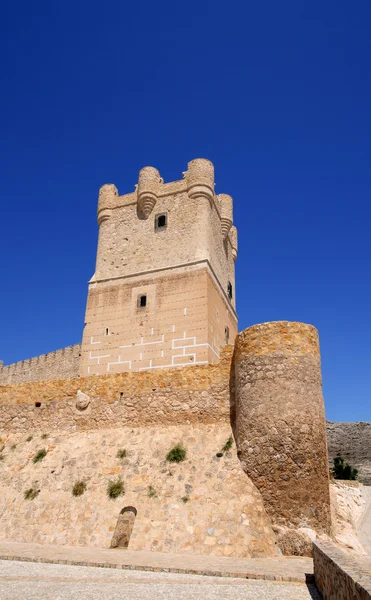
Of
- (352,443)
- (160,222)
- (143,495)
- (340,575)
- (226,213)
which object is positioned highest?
(226,213)

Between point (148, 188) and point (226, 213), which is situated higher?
point (148, 188)

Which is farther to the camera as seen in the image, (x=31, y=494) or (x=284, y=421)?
(x=31, y=494)

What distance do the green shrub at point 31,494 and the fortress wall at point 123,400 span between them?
6.43ft

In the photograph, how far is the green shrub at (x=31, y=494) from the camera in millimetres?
11017

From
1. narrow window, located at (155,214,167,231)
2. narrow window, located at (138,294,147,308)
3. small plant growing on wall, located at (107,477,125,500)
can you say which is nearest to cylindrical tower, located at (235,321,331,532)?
small plant growing on wall, located at (107,477,125,500)

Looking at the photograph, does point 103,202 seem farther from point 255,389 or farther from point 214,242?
point 255,389

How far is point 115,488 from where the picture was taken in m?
10.3

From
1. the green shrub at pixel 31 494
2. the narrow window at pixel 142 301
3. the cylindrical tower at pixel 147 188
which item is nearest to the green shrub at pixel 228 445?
the green shrub at pixel 31 494

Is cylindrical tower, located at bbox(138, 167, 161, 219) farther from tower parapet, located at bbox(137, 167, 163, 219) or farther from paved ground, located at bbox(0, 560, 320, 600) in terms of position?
paved ground, located at bbox(0, 560, 320, 600)

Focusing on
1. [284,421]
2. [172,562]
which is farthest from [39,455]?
[284,421]

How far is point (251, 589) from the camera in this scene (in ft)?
19.7

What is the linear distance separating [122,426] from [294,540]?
17.0ft

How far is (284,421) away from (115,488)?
398 cm

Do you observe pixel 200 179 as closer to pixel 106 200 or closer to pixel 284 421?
pixel 106 200
